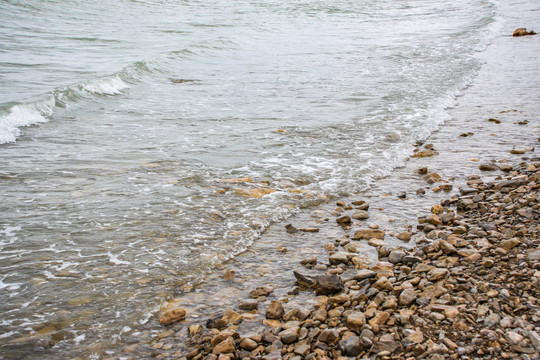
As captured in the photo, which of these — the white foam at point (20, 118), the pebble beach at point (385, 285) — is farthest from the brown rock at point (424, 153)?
the white foam at point (20, 118)

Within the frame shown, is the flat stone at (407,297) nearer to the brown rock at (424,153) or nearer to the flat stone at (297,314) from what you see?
the flat stone at (297,314)

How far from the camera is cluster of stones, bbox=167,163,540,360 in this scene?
2.95m

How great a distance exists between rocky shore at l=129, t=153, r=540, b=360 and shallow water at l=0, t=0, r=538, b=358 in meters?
0.75

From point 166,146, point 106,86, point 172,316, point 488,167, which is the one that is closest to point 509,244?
point 488,167

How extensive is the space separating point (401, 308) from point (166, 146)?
18.7ft

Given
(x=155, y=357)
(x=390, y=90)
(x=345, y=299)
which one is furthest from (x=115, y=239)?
(x=390, y=90)

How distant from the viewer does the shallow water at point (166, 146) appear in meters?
4.16

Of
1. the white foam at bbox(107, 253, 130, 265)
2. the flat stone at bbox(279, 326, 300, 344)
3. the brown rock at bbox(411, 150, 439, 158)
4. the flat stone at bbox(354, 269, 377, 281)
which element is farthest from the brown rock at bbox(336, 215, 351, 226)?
the brown rock at bbox(411, 150, 439, 158)

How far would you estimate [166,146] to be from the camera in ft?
26.6

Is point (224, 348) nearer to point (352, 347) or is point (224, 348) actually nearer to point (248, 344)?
point (248, 344)

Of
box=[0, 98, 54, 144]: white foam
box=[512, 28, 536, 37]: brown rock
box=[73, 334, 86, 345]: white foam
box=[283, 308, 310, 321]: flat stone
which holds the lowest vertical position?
box=[73, 334, 86, 345]: white foam

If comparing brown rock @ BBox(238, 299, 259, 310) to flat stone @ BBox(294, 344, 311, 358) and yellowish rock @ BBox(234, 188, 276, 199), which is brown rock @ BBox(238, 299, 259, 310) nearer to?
flat stone @ BBox(294, 344, 311, 358)

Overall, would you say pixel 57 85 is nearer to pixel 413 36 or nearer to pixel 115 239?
pixel 115 239

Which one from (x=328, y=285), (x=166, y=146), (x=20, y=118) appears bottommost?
(x=328, y=285)
